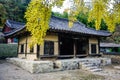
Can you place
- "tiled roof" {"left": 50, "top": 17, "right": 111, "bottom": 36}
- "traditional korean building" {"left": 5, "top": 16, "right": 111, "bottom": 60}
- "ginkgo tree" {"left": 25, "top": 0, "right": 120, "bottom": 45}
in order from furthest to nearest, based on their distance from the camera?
"tiled roof" {"left": 50, "top": 17, "right": 111, "bottom": 36} → "traditional korean building" {"left": 5, "top": 16, "right": 111, "bottom": 60} → "ginkgo tree" {"left": 25, "top": 0, "right": 120, "bottom": 45}

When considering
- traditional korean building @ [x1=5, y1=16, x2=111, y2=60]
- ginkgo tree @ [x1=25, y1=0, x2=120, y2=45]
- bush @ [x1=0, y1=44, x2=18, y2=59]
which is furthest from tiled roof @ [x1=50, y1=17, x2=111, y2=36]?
ginkgo tree @ [x1=25, y1=0, x2=120, y2=45]

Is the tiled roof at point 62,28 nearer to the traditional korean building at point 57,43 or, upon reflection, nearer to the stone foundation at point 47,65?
the traditional korean building at point 57,43

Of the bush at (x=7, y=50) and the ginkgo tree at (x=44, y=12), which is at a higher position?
the ginkgo tree at (x=44, y=12)

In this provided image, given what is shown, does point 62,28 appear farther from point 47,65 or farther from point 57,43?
point 47,65

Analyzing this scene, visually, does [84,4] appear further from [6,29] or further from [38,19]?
[6,29]

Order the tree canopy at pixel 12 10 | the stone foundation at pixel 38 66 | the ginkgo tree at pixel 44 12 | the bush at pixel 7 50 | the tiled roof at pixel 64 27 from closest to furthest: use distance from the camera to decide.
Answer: the ginkgo tree at pixel 44 12
the stone foundation at pixel 38 66
the tiled roof at pixel 64 27
the bush at pixel 7 50
the tree canopy at pixel 12 10

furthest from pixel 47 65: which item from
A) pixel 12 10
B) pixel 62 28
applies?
pixel 12 10

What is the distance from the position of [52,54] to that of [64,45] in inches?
227

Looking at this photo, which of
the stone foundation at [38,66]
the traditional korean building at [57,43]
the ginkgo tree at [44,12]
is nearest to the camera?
the ginkgo tree at [44,12]

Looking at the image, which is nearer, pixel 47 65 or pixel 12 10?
pixel 47 65

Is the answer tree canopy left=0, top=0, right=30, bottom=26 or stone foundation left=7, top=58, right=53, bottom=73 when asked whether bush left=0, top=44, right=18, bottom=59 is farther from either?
tree canopy left=0, top=0, right=30, bottom=26

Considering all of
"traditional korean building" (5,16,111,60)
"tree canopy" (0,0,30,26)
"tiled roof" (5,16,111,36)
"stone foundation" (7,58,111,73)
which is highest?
"tree canopy" (0,0,30,26)

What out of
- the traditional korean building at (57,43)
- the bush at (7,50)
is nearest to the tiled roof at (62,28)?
the traditional korean building at (57,43)

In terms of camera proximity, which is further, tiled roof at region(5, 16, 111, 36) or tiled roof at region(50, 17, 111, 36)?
tiled roof at region(50, 17, 111, 36)
